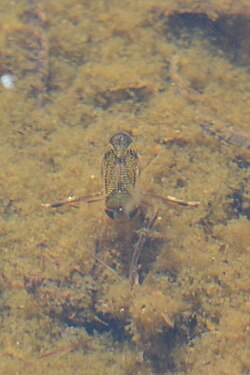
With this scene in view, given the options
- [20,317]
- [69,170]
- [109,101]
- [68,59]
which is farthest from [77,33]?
[20,317]

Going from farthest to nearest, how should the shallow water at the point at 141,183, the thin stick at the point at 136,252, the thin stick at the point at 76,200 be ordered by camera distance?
the thin stick at the point at 76,200
the thin stick at the point at 136,252
the shallow water at the point at 141,183

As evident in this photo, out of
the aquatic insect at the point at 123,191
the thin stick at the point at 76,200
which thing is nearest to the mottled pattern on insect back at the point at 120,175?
the aquatic insect at the point at 123,191

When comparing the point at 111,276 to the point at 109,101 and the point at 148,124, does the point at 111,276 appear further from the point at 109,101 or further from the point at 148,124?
the point at 109,101

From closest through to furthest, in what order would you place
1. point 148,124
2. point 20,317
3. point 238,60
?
1. point 20,317
2. point 148,124
3. point 238,60

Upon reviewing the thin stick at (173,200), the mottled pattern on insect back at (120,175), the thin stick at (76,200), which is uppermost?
the mottled pattern on insect back at (120,175)

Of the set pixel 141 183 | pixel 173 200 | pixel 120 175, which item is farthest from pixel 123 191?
pixel 173 200

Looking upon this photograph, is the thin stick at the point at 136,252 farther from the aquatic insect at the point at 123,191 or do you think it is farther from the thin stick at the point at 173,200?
the thin stick at the point at 173,200
